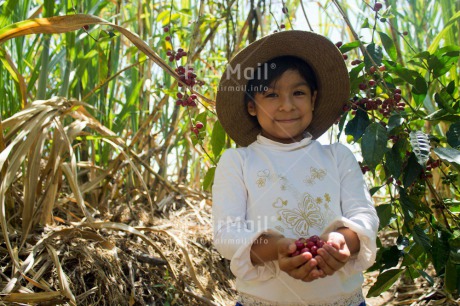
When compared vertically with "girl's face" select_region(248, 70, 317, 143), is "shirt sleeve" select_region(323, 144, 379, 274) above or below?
below

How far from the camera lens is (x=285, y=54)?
1.59 metres

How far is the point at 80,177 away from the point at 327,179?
1446 millimetres

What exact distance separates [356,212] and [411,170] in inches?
11.2

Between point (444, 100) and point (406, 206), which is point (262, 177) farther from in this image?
point (444, 100)

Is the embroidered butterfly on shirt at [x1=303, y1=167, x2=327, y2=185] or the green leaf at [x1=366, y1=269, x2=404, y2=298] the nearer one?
the embroidered butterfly on shirt at [x1=303, y1=167, x2=327, y2=185]

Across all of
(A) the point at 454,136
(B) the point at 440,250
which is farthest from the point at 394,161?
(B) the point at 440,250

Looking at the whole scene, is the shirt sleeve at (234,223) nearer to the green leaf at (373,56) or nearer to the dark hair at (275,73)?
the dark hair at (275,73)

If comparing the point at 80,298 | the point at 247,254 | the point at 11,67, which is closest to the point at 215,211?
the point at 247,254

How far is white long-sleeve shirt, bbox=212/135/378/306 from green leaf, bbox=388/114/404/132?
126 mm

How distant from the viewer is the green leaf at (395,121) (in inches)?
56.4

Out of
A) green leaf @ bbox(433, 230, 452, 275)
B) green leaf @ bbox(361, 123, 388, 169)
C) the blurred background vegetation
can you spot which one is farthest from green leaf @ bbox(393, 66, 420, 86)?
green leaf @ bbox(433, 230, 452, 275)

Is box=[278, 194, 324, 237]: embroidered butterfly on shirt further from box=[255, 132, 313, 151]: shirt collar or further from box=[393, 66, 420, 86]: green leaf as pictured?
box=[393, 66, 420, 86]: green leaf

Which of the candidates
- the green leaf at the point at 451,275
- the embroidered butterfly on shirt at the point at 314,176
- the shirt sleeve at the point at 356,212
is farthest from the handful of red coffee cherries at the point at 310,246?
the green leaf at the point at 451,275

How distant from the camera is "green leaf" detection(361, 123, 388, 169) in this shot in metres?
1.44
